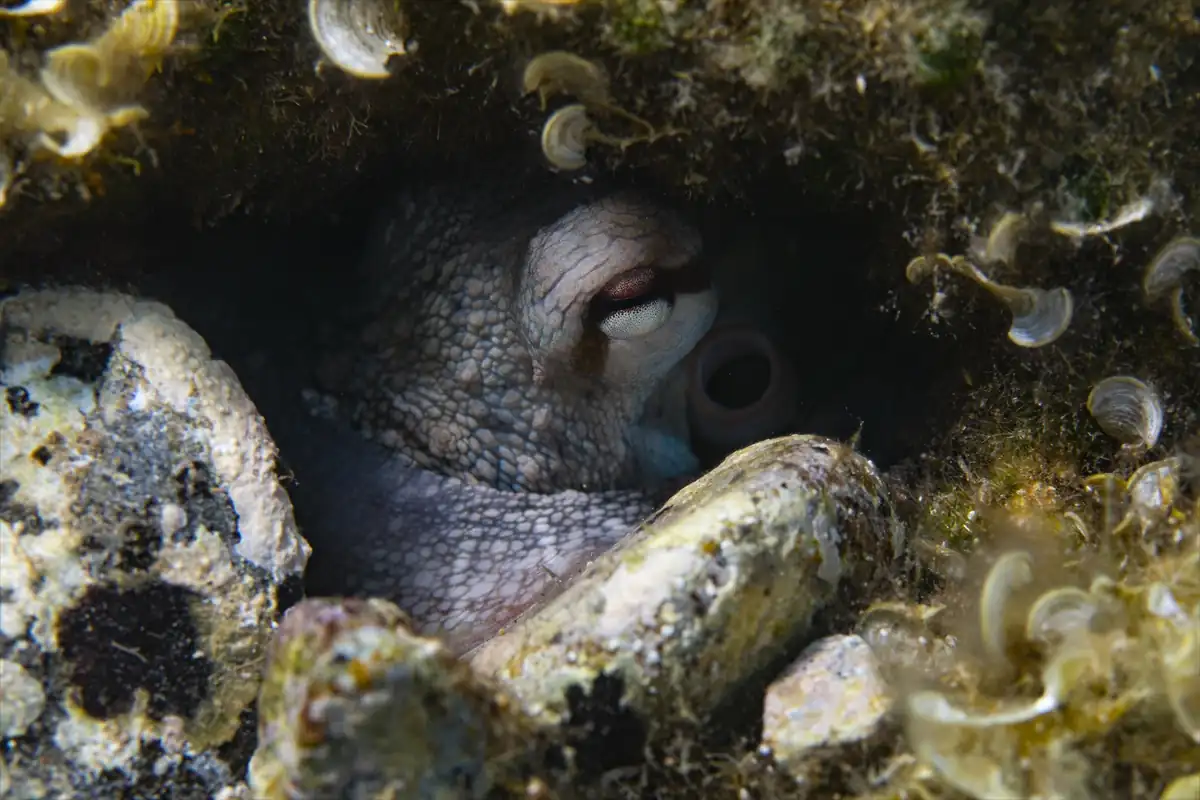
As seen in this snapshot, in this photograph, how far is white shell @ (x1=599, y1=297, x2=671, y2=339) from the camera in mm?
2045

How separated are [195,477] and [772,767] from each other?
3.68 feet

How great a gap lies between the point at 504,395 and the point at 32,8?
4.21 feet

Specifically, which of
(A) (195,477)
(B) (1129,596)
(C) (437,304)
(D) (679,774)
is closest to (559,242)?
(C) (437,304)

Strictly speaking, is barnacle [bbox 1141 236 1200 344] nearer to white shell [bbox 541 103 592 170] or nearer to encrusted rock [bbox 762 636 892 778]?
encrusted rock [bbox 762 636 892 778]

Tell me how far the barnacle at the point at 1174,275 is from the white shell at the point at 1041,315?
13 centimetres

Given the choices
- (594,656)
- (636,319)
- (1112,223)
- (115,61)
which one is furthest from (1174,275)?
(115,61)

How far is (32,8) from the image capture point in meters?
1.36

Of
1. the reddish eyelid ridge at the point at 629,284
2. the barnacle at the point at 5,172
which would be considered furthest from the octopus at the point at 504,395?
the barnacle at the point at 5,172

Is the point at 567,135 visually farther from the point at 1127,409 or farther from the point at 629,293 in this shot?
the point at 1127,409

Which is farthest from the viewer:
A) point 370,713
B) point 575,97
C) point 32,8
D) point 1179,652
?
point 575,97

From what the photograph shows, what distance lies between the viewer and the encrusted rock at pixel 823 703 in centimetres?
127

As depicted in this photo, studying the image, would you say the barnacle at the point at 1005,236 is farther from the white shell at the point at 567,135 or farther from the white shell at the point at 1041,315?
the white shell at the point at 567,135

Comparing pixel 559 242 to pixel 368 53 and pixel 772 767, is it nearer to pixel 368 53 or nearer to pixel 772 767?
pixel 368 53

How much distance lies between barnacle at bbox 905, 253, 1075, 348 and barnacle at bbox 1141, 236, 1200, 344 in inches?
5.1
